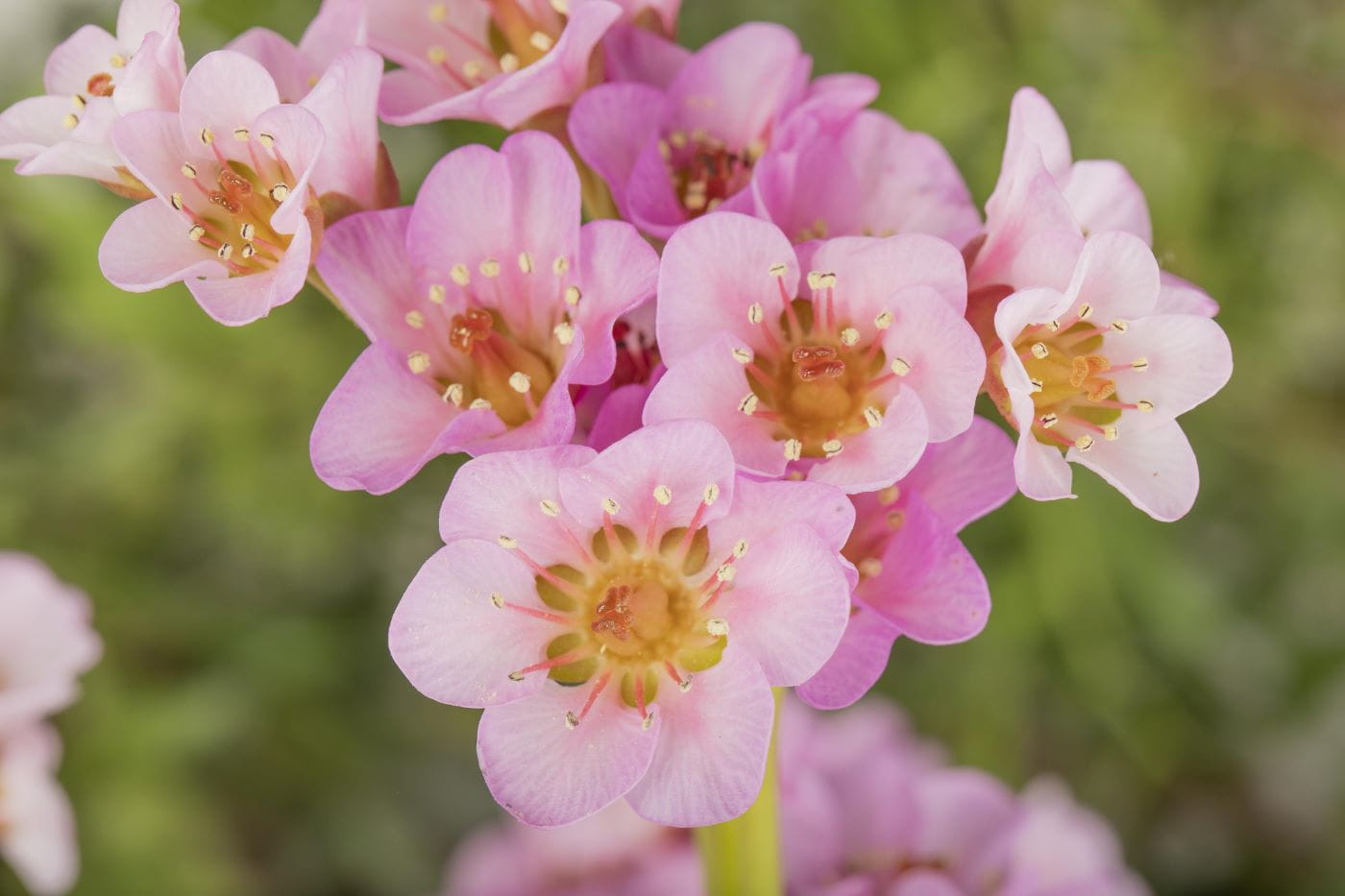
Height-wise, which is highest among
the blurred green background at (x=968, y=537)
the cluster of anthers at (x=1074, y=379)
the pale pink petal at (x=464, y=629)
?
the cluster of anthers at (x=1074, y=379)

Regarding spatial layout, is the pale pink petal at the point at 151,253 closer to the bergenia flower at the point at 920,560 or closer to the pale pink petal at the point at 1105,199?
the bergenia flower at the point at 920,560

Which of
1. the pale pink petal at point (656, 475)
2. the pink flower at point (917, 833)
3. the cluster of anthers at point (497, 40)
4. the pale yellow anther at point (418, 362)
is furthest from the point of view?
the pink flower at point (917, 833)

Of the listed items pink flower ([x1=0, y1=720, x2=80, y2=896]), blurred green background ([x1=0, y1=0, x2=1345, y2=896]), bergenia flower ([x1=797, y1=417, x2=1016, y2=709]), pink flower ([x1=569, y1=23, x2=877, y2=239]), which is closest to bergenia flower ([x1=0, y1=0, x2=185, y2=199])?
pink flower ([x1=569, y1=23, x2=877, y2=239])

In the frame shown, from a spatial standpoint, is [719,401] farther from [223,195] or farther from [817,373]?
[223,195]

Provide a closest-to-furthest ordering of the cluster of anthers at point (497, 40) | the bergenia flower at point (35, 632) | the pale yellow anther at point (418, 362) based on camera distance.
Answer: the pale yellow anther at point (418, 362) < the cluster of anthers at point (497, 40) < the bergenia flower at point (35, 632)

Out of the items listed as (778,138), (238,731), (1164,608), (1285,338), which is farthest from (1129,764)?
(778,138)

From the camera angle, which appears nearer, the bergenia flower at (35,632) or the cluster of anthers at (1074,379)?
the cluster of anthers at (1074,379)

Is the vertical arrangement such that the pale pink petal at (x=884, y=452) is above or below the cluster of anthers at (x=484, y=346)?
above

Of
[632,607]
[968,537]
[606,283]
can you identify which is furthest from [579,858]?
[968,537]

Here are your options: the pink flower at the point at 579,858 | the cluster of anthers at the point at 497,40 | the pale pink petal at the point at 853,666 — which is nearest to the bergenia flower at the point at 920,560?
the pale pink petal at the point at 853,666
